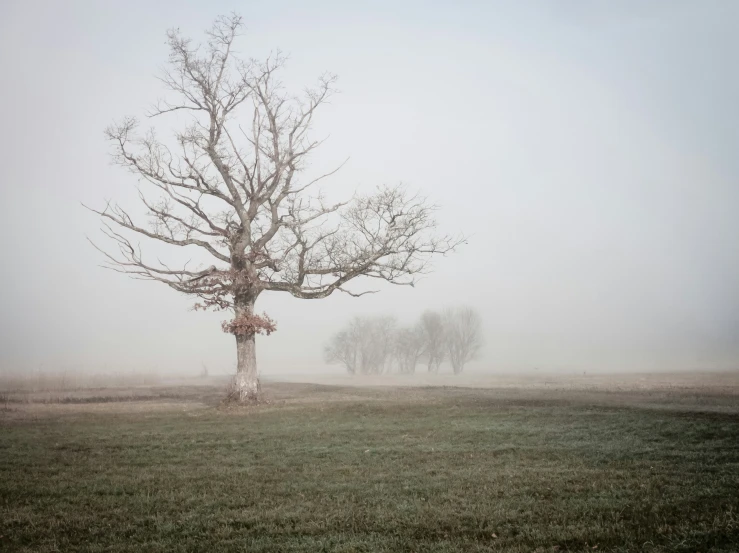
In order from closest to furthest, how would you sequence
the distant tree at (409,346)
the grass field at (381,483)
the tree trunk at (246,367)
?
the grass field at (381,483) < the tree trunk at (246,367) < the distant tree at (409,346)

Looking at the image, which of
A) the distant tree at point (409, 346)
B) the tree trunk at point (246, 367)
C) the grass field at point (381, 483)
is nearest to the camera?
the grass field at point (381, 483)

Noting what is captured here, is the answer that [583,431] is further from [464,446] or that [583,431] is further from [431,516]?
[431,516]

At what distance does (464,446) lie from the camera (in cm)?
1391

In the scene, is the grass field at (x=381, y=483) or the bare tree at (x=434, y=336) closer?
the grass field at (x=381, y=483)

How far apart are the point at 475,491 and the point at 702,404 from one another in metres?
16.8

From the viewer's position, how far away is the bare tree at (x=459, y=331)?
84.8m

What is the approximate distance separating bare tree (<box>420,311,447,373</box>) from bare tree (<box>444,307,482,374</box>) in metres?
1.12

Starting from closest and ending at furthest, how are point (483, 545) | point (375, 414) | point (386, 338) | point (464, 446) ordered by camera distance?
point (483, 545) → point (464, 446) → point (375, 414) → point (386, 338)

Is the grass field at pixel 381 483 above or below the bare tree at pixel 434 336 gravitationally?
below

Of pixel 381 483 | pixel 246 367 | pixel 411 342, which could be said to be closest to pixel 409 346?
pixel 411 342

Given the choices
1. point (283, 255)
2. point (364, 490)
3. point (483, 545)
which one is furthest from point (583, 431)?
point (283, 255)

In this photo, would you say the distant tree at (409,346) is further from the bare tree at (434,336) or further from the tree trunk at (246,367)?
the tree trunk at (246,367)

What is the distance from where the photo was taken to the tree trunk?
1051 inches

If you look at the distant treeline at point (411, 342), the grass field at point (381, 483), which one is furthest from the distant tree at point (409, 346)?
the grass field at point (381, 483)
